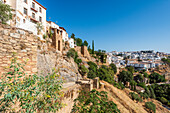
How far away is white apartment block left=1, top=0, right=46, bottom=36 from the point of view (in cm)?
1345

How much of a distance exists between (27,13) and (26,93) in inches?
770

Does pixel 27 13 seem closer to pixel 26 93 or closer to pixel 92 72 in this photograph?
pixel 92 72

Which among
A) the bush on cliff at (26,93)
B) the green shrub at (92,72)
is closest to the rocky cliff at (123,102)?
the green shrub at (92,72)

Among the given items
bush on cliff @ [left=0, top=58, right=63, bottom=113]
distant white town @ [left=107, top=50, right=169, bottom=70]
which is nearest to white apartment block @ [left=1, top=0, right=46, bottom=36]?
bush on cliff @ [left=0, top=58, right=63, bottom=113]

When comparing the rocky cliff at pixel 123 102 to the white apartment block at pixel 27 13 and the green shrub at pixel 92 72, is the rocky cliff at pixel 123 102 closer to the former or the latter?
the green shrub at pixel 92 72

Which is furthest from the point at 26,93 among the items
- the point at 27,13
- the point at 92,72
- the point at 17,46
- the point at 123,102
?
the point at 92,72

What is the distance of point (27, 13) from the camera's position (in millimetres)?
16000

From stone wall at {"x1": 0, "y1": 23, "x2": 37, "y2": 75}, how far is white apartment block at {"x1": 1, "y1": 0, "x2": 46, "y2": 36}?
13.2m

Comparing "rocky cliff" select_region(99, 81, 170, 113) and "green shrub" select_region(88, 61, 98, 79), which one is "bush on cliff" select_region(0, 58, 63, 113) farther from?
"green shrub" select_region(88, 61, 98, 79)

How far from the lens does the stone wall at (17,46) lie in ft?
8.37

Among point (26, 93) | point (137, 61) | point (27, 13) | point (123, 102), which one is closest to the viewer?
point (26, 93)

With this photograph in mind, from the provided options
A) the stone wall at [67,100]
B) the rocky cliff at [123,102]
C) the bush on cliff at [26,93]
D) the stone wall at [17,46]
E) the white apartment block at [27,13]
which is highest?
the white apartment block at [27,13]

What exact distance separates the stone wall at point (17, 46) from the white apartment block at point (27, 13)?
43.4 ft

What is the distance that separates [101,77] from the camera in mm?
23219
